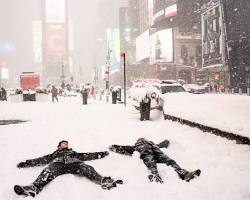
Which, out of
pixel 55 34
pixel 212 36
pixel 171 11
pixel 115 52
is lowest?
pixel 212 36

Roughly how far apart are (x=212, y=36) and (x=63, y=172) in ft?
→ 158

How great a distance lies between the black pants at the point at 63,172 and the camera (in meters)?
6.75

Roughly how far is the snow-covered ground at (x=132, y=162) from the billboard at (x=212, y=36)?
38.6m

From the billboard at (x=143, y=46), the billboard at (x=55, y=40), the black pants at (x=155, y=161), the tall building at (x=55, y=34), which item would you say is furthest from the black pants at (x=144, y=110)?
the billboard at (x=55, y=40)

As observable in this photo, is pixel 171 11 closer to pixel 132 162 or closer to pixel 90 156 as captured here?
pixel 90 156

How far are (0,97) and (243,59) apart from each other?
28.8 metres

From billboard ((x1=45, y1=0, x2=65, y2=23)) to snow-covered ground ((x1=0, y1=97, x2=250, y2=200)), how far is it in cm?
18215

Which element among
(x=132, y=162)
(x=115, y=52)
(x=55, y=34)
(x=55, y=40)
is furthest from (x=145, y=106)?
(x=55, y=34)

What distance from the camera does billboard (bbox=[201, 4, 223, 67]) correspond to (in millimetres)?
50844

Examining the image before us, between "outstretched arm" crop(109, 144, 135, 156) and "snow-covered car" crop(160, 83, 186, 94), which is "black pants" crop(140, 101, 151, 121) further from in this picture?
"outstretched arm" crop(109, 144, 135, 156)

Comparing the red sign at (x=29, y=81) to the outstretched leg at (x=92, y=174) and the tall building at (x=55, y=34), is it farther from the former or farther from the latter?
the tall building at (x=55, y=34)

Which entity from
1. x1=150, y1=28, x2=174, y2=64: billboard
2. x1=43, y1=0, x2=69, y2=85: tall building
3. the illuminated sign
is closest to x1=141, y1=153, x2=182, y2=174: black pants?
x1=150, y1=28, x2=174, y2=64: billboard

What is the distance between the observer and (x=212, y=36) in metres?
52.9

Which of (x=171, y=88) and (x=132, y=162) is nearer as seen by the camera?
(x=132, y=162)
